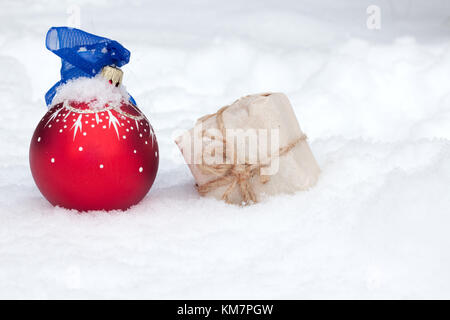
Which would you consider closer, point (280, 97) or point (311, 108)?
point (280, 97)

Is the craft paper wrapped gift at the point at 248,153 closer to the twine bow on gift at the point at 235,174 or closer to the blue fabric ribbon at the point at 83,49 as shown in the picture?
the twine bow on gift at the point at 235,174

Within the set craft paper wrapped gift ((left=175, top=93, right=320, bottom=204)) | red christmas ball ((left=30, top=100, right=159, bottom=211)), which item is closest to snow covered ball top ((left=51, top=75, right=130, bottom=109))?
red christmas ball ((left=30, top=100, right=159, bottom=211))

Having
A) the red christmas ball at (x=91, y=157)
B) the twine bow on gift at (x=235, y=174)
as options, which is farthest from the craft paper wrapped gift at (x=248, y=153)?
the red christmas ball at (x=91, y=157)

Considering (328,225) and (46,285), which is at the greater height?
(46,285)

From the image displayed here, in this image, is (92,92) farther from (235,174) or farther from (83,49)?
(235,174)

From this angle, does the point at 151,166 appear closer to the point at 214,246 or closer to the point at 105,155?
the point at 105,155

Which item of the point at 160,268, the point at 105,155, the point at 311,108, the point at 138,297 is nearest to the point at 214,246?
the point at 160,268
